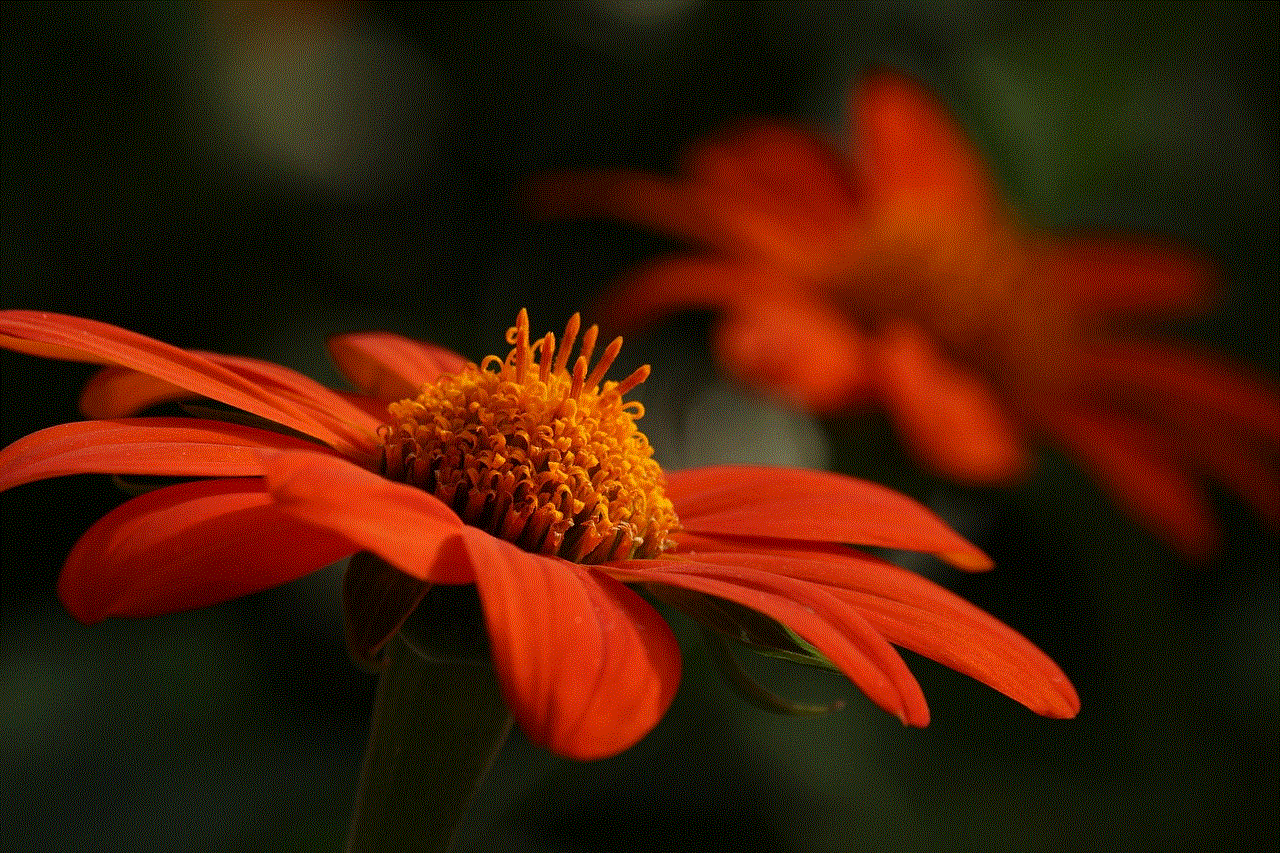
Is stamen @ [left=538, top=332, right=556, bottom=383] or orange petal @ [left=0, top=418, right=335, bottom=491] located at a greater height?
stamen @ [left=538, top=332, right=556, bottom=383]

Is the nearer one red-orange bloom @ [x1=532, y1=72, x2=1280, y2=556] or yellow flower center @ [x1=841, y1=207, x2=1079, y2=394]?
red-orange bloom @ [x1=532, y1=72, x2=1280, y2=556]

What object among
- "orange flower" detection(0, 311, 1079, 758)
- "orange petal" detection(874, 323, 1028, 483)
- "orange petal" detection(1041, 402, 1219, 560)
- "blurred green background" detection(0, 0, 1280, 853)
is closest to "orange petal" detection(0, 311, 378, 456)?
"orange flower" detection(0, 311, 1079, 758)

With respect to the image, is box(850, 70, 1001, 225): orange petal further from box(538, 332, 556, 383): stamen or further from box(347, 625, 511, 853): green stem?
box(347, 625, 511, 853): green stem

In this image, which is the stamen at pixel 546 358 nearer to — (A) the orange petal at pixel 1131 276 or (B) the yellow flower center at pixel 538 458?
(B) the yellow flower center at pixel 538 458

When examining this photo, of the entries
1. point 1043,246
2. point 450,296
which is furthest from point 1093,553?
point 450,296

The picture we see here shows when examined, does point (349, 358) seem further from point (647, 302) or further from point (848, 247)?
point (848, 247)

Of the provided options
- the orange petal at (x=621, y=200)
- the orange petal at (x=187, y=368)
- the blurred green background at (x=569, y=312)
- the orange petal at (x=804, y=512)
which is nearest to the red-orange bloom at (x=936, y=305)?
the orange petal at (x=621, y=200)
